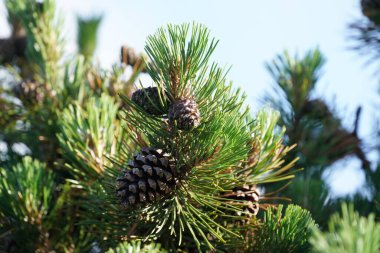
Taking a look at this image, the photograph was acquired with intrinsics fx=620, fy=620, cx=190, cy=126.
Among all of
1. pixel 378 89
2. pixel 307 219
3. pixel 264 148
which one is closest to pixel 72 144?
pixel 264 148

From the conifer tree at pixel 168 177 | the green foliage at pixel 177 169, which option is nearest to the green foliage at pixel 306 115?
the conifer tree at pixel 168 177

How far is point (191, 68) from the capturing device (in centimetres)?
110

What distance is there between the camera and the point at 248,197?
1.19 metres

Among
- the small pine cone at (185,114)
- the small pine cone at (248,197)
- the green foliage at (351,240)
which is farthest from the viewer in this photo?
the small pine cone at (248,197)

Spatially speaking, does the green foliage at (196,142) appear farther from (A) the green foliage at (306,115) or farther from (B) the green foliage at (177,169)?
(A) the green foliage at (306,115)

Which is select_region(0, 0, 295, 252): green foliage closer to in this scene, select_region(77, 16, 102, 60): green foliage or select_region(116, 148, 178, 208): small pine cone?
select_region(116, 148, 178, 208): small pine cone

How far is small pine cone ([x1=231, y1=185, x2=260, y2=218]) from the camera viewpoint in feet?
3.87

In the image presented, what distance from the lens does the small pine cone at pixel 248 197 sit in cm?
118

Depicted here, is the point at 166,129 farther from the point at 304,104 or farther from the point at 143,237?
the point at 304,104

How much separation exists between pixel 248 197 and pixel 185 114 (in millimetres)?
245

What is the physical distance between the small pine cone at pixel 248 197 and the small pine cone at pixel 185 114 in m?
0.19

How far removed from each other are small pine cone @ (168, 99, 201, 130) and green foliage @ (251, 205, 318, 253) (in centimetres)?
21

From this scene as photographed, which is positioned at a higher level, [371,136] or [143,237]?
[371,136]

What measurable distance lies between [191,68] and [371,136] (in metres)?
1.13
